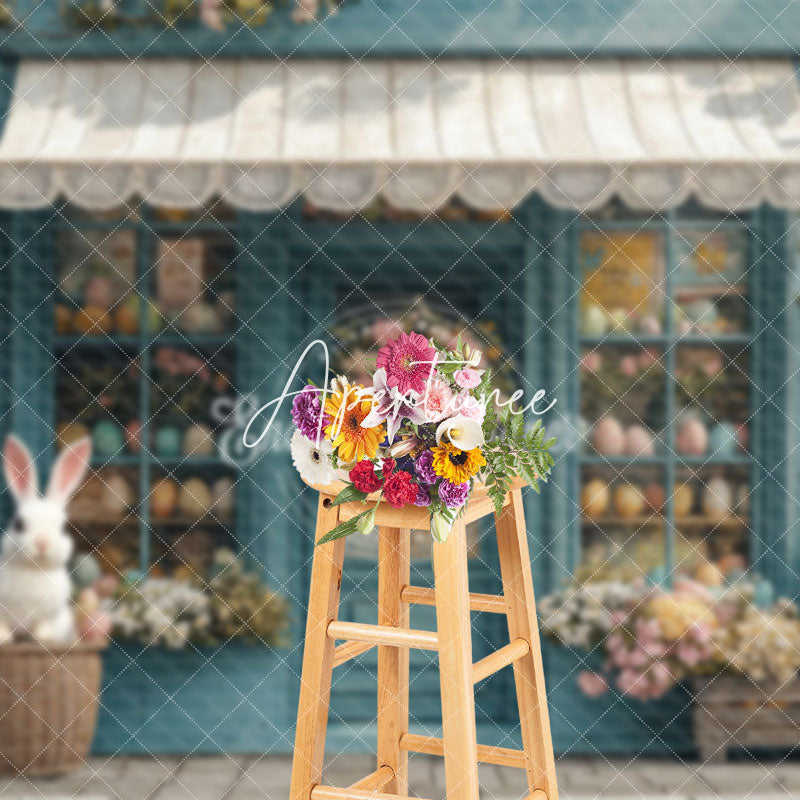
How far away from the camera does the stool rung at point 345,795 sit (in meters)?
1.60

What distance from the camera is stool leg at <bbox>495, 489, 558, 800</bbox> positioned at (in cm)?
173

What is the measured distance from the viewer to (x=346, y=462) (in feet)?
5.25

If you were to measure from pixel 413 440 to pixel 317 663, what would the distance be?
0.42m

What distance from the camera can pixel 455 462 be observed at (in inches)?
61.0

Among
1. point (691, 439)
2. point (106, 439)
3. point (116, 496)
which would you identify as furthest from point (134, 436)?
point (691, 439)

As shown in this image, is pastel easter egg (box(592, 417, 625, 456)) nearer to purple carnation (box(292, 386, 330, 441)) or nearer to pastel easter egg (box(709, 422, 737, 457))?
pastel easter egg (box(709, 422, 737, 457))

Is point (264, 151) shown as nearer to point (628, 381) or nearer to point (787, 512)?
point (628, 381)

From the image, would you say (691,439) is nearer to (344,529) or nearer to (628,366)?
(628,366)

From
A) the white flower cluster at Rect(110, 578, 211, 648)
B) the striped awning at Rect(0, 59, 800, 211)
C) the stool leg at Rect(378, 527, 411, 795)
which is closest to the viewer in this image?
the stool leg at Rect(378, 527, 411, 795)

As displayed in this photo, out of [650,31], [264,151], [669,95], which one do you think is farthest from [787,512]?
[264,151]

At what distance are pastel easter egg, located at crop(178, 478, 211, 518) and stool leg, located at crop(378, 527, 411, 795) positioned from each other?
5.95 feet

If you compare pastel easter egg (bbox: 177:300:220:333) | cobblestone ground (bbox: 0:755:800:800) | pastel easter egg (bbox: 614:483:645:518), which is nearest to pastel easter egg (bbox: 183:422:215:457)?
pastel easter egg (bbox: 177:300:220:333)

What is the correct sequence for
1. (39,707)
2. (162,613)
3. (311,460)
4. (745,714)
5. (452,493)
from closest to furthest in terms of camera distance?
(452,493) → (311,460) → (39,707) → (745,714) → (162,613)

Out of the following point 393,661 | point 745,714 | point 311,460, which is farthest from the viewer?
point 745,714
